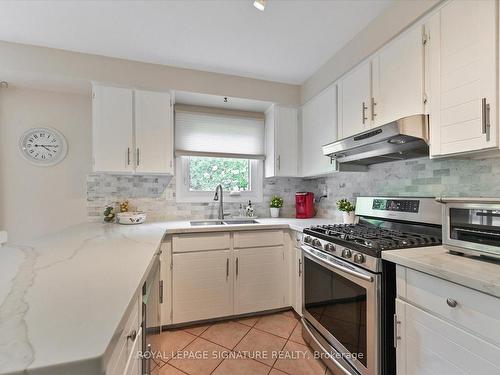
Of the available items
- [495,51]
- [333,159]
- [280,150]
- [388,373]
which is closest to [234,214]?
[280,150]

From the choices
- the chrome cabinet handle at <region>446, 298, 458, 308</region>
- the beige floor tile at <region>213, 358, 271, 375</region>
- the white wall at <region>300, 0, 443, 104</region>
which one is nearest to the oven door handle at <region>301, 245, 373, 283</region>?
the chrome cabinet handle at <region>446, 298, 458, 308</region>

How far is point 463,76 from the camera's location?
1.20m

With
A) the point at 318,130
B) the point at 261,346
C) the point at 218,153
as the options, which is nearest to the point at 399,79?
the point at 318,130

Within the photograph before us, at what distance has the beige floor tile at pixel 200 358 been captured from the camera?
5.35 feet

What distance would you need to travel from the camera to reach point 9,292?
0.73 metres

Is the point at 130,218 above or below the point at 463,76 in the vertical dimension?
below

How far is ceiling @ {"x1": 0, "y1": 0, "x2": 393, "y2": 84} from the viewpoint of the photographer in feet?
5.20

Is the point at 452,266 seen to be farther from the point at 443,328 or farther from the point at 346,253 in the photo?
the point at 346,253

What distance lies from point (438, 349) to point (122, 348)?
3.83 feet

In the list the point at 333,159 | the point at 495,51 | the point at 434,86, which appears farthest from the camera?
the point at 333,159

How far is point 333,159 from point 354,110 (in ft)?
1.44

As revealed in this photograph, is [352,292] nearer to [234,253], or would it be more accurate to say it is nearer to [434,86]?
[234,253]

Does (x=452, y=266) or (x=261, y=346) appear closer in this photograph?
(x=452, y=266)

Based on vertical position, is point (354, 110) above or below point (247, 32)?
below
